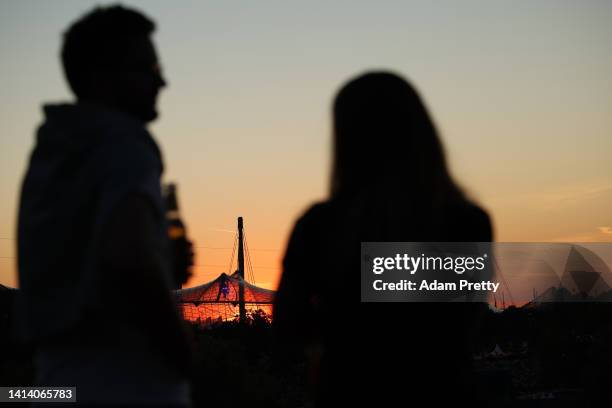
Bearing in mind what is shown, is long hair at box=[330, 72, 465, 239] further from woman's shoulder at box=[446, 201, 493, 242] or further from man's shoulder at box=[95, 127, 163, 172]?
man's shoulder at box=[95, 127, 163, 172]

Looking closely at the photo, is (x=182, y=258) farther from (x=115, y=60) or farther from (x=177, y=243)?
(x=115, y=60)

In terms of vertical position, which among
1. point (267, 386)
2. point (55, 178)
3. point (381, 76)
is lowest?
point (267, 386)

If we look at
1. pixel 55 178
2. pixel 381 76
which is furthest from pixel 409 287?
pixel 55 178

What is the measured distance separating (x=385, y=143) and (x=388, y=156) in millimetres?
46

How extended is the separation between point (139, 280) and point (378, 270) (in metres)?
0.68

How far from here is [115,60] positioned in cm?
209

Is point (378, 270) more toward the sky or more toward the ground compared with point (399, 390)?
more toward the sky

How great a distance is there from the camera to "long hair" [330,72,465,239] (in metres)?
2.05

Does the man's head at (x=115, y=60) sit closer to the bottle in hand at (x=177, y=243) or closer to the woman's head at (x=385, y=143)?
the bottle in hand at (x=177, y=243)

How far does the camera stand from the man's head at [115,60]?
2096mm

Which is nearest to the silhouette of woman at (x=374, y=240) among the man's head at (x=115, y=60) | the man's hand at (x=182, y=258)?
the man's hand at (x=182, y=258)

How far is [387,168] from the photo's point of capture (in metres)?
2.11

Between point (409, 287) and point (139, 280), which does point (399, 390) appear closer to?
point (409, 287)

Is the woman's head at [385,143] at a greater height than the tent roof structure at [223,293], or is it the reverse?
the tent roof structure at [223,293]
